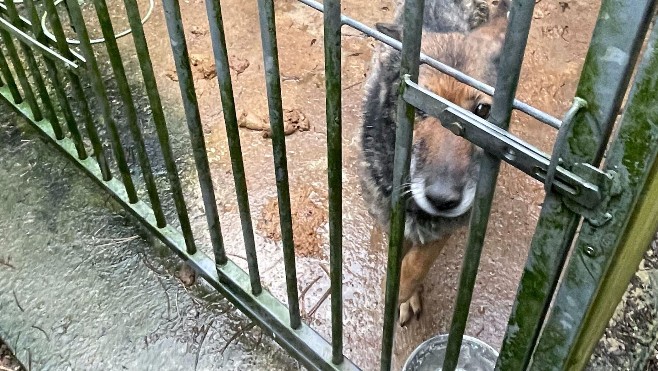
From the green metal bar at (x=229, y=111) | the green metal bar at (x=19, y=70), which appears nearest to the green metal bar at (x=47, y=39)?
the green metal bar at (x=19, y=70)

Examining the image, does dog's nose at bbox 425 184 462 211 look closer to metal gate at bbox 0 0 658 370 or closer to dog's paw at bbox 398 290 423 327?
metal gate at bbox 0 0 658 370

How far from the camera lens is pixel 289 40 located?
3.37 metres

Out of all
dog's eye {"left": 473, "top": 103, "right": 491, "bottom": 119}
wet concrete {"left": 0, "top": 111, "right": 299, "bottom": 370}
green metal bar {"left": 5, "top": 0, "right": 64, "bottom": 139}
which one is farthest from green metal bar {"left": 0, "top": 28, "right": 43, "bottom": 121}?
dog's eye {"left": 473, "top": 103, "right": 491, "bottom": 119}

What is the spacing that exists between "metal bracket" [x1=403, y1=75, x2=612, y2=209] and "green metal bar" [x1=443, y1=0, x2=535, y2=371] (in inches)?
1.2

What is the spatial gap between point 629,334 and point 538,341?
3.23ft

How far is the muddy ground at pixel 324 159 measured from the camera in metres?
2.23

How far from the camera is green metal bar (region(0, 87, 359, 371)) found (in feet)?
6.10

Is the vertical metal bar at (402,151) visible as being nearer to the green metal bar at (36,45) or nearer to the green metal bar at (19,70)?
the green metal bar at (36,45)

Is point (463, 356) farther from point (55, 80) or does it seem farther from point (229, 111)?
point (55, 80)

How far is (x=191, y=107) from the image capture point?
64.9 inches

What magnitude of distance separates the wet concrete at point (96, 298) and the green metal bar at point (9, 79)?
0.36 metres

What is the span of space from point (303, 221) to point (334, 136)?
4.23 ft

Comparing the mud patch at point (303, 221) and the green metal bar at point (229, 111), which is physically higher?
the green metal bar at point (229, 111)

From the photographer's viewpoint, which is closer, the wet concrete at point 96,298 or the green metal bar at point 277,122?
the green metal bar at point 277,122
